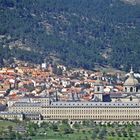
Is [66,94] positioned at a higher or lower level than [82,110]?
higher

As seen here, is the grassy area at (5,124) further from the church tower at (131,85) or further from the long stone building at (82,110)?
the church tower at (131,85)

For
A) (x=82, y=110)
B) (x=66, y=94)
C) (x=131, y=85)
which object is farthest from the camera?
(x=131, y=85)

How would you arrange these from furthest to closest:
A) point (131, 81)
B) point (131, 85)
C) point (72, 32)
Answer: point (72, 32) → point (131, 81) → point (131, 85)

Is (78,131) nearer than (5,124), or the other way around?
(78,131)

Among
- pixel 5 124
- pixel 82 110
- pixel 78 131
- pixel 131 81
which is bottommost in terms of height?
pixel 78 131

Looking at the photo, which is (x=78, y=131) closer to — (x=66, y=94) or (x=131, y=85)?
(x=66, y=94)

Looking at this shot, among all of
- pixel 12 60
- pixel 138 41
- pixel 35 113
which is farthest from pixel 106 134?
pixel 138 41

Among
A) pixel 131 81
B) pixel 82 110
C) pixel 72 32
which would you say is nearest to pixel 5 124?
pixel 82 110

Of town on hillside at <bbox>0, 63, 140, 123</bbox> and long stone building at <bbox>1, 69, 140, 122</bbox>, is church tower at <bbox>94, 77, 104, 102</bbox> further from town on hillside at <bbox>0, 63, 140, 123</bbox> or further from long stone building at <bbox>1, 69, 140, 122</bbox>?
long stone building at <bbox>1, 69, 140, 122</bbox>
